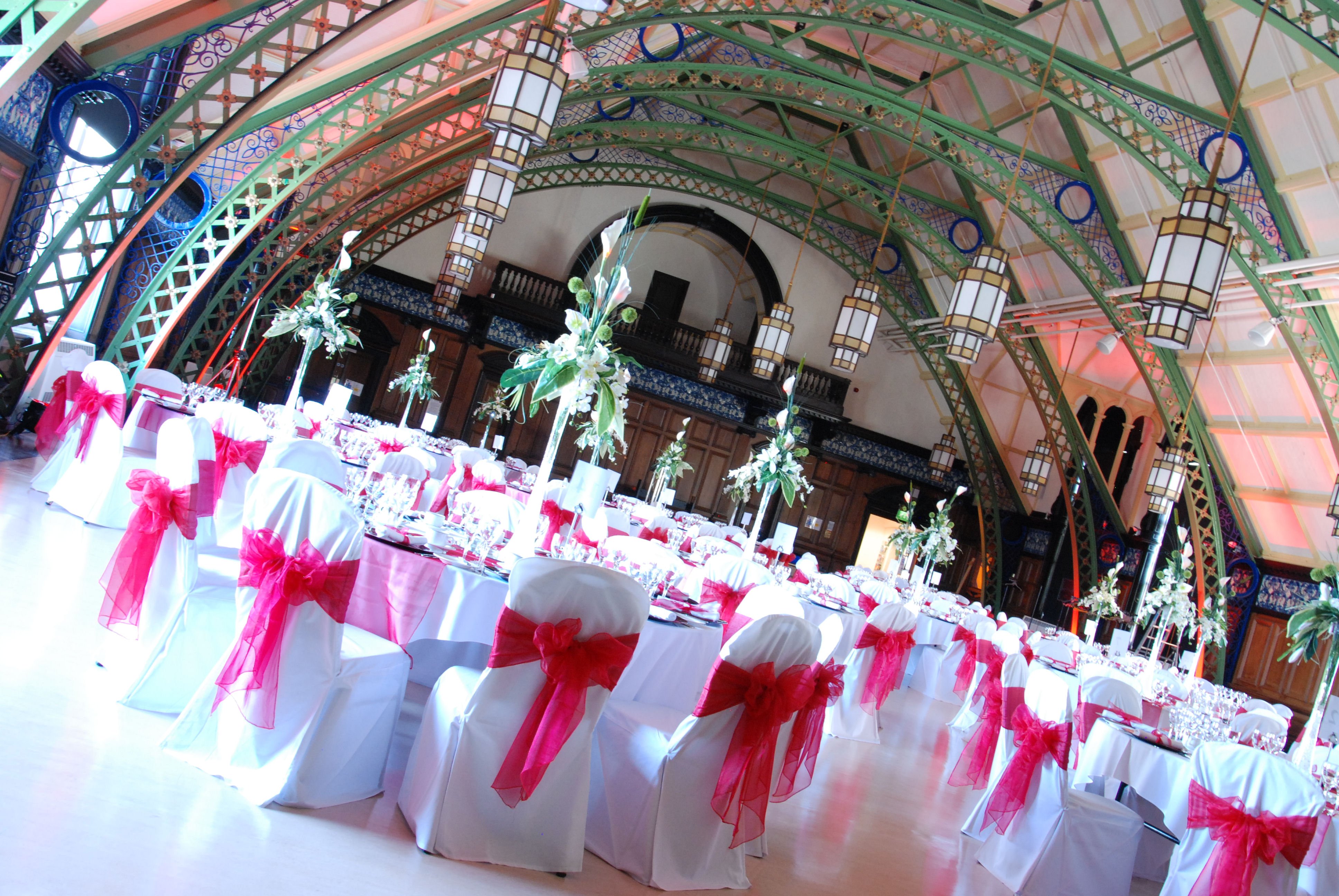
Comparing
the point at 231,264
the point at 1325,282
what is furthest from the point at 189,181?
the point at 1325,282

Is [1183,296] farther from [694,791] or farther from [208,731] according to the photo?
[208,731]

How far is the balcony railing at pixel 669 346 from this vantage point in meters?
17.2

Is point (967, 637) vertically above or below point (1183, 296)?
below

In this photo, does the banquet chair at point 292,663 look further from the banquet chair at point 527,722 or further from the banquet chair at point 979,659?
the banquet chair at point 979,659

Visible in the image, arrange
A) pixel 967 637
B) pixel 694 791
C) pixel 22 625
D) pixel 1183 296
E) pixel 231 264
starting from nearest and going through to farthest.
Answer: pixel 694 791 → pixel 22 625 → pixel 1183 296 → pixel 967 637 → pixel 231 264

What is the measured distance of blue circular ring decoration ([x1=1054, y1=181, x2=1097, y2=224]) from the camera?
13094mm

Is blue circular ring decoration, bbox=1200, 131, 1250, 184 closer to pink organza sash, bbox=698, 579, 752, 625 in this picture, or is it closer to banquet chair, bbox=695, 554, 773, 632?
banquet chair, bbox=695, 554, 773, 632

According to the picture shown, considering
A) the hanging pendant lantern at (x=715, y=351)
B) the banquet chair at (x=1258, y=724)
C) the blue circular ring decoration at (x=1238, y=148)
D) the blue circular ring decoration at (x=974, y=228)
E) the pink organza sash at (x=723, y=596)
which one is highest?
the blue circular ring decoration at (x=974, y=228)

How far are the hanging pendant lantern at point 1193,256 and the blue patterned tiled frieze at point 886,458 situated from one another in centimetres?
1401

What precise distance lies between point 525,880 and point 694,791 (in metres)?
0.70

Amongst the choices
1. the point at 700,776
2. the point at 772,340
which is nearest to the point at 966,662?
the point at 772,340

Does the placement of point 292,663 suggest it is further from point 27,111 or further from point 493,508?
point 27,111

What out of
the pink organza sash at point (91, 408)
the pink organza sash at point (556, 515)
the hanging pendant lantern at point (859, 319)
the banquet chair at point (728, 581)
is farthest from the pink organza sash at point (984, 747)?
the pink organza sash at point (91, 408)

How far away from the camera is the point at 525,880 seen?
2996 millimetres
